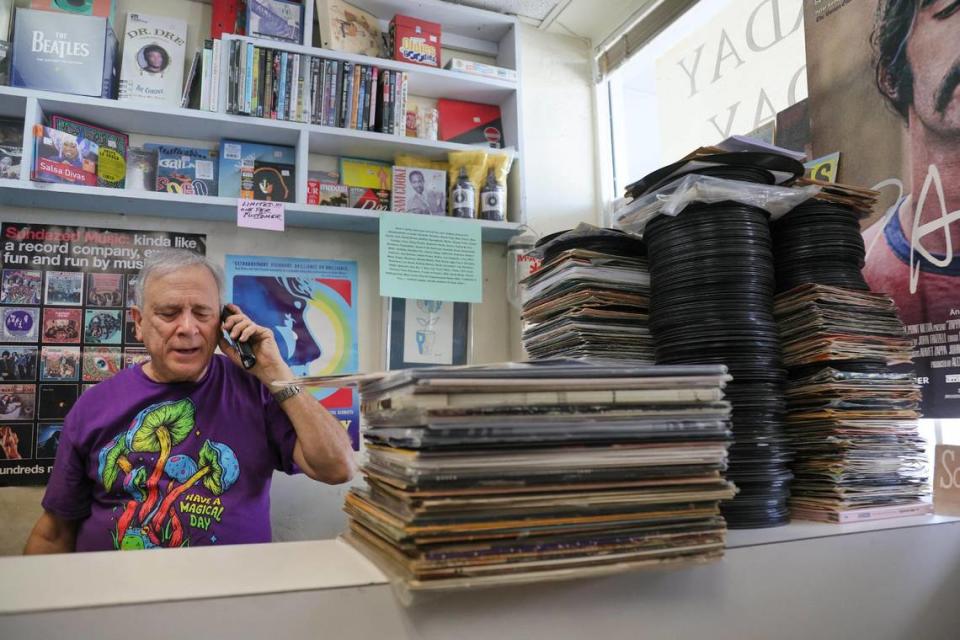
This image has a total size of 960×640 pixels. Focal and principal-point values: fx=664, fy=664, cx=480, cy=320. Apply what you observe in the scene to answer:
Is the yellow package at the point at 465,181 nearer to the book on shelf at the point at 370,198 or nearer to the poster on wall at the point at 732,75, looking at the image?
the book on shelf at the point at 370,198

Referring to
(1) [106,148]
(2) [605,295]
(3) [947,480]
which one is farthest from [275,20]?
(3) [947,480]

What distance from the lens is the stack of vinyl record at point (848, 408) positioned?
887 millimetres

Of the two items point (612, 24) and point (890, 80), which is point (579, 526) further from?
point (612, 24)

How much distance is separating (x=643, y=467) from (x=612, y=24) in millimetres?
2488

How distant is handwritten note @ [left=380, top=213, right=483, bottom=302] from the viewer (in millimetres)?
2256

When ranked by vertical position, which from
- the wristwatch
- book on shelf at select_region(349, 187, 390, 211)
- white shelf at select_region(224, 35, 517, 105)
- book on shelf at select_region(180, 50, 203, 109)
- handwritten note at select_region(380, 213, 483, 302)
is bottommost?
the wristwatch

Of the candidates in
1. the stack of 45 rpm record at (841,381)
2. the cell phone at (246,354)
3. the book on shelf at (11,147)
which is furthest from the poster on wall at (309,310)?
the stack of 45 rpm record at (841,381)

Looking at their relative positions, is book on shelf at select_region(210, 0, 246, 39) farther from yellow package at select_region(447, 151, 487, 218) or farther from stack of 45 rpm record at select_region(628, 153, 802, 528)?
stack of 45 rpm record at select_region(628, 153, 802, 528)

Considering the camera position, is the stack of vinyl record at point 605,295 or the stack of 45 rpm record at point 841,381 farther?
the stack of vinyl record at point 605,295

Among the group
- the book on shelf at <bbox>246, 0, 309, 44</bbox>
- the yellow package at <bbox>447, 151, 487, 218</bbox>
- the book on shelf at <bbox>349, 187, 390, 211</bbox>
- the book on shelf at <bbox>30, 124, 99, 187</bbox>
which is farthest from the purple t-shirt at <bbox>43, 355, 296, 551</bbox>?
the book on shelf at <bbox>246, 0, 309, 44</bbox>

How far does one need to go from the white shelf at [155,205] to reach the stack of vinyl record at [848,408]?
61.9 inches

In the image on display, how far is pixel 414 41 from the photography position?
2424mm

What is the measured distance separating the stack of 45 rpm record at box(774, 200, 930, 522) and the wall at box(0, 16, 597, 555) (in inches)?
62.5

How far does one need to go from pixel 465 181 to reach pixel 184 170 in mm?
949
